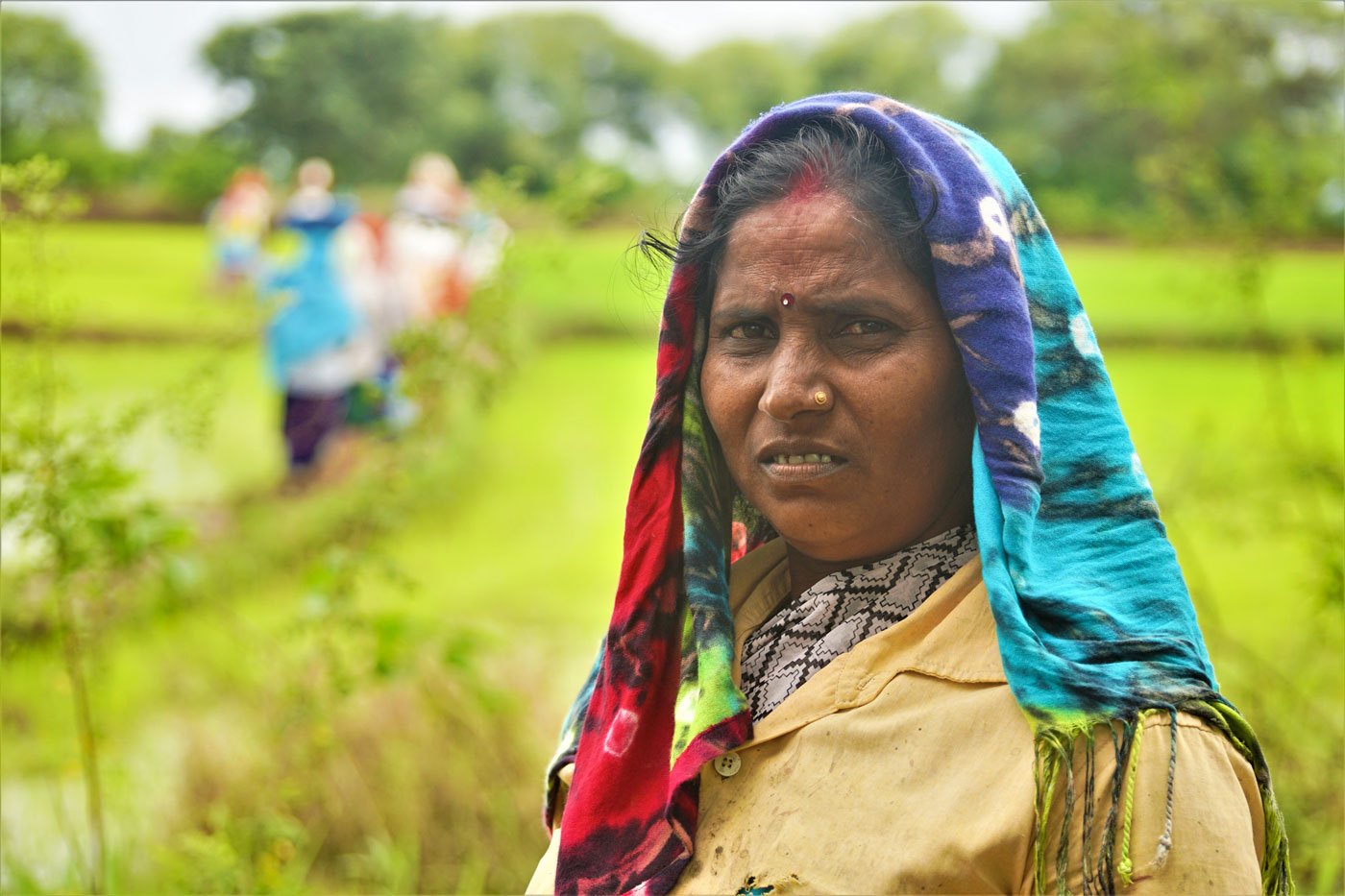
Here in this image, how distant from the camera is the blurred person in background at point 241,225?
15.0 m

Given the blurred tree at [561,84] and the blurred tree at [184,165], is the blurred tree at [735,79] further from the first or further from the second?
the blurred tree at [184,165]

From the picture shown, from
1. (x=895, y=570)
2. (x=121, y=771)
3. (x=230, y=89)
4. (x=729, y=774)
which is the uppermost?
(x=230, y=89)

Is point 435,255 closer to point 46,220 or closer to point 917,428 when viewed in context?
point 46,220

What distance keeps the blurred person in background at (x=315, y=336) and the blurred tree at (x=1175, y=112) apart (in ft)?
14.8

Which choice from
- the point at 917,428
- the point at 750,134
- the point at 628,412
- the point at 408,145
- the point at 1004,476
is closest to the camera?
the point at 1004,476

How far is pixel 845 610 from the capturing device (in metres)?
1.66

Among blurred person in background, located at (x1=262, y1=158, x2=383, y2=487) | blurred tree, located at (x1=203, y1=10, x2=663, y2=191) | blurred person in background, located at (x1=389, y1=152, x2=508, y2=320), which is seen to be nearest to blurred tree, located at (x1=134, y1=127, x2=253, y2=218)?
blurred tree, located at (x1=203, y1=10, x2=663, y2=191)

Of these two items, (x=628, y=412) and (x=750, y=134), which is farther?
(x=628, y=412)

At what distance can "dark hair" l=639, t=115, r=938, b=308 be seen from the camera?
1584mm

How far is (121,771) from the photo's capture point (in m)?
3.55

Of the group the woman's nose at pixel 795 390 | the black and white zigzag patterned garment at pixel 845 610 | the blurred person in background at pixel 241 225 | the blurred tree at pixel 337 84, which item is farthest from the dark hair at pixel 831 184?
the blurred person in background at pixel 241 225

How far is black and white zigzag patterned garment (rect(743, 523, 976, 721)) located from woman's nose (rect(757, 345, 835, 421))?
0.22 meters

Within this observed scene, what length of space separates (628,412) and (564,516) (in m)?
3.20

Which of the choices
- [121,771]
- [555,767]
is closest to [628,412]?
[121,771]
